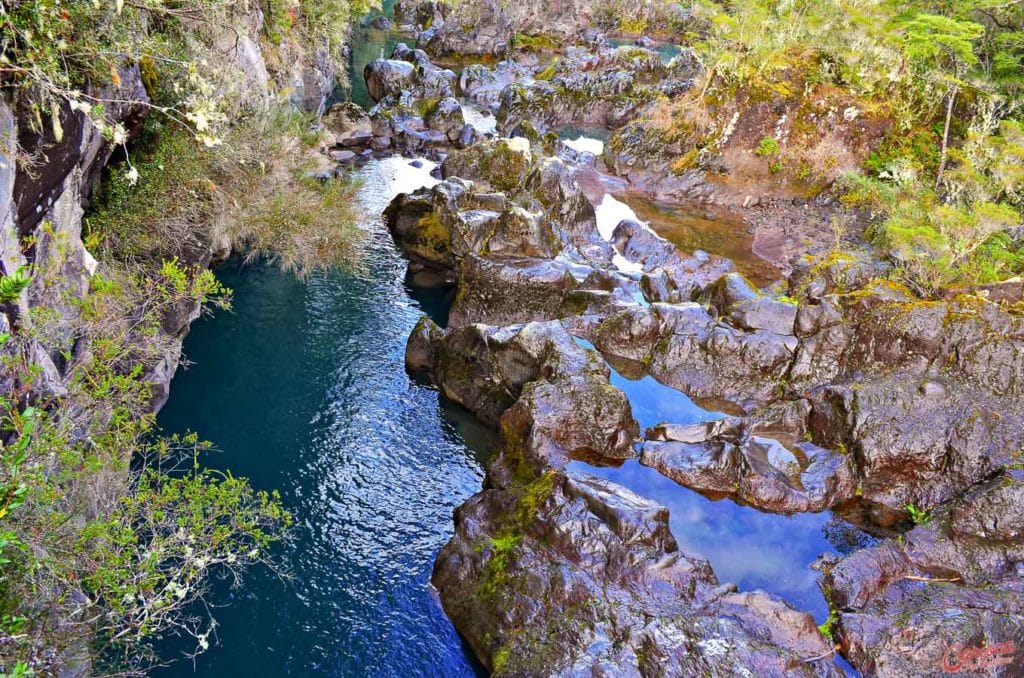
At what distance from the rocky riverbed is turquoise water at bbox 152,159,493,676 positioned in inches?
38.2

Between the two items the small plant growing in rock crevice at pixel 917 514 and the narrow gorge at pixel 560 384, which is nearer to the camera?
the narrow gorge at pixel 560 384

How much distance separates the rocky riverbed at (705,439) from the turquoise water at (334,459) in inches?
38.2

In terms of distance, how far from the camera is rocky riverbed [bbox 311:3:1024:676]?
14172 mm

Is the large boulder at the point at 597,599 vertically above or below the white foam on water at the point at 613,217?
above

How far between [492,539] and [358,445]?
5647 mm

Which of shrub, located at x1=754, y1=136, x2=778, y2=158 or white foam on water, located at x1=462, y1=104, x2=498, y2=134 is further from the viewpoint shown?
white foam on water, located at x1=462, y1=104, x2=498, y2=134

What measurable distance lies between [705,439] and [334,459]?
388 inches

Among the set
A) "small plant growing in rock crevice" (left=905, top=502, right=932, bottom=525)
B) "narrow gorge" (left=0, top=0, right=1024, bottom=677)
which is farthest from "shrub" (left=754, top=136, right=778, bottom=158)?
"small plant growing in rock crevice" (left=905, top=502, right=932, bottom=525)

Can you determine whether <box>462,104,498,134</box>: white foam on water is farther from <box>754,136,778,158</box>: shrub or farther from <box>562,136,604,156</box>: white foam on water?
<box>754,136,778,158</box>: shrub

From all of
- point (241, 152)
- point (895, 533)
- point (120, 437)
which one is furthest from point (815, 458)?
point (241, 152)

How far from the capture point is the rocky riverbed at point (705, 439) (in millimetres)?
14172

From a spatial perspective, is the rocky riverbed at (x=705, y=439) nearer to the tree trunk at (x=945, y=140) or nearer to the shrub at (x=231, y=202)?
the shrub at (x=231, y=202)

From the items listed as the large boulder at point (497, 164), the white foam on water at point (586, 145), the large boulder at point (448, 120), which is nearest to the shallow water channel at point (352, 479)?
the large boulder at point (497, 164)

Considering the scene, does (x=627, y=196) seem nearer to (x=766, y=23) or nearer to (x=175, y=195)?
(x=766, y=23)
